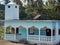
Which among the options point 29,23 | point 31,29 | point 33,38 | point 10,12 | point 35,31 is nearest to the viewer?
point 33,38

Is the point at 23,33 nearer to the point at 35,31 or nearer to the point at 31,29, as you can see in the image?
the point at 31,29

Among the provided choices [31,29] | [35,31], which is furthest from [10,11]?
[35,31]

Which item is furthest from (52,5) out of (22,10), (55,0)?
(22,10)

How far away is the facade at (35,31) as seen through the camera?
90.2 ft

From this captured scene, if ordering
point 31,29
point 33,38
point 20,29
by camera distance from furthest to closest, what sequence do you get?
point 20,29
point 31,29
point 33,38

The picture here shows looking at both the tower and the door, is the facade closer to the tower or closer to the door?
the door

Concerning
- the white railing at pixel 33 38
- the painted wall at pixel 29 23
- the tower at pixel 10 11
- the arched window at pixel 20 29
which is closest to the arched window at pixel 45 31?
the painted wall at pixel 29 23

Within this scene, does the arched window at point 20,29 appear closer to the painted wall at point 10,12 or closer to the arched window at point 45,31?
the painted wall at point 10,12

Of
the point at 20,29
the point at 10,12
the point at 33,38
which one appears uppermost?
the point at 10,12

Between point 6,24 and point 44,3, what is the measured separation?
16443 millimetres

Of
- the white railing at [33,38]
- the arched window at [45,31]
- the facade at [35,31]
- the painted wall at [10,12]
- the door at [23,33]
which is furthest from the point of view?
the painted wall at [10,12]

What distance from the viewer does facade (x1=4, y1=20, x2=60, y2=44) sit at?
27.5 metres

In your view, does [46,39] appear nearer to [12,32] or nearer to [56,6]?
[12,32]

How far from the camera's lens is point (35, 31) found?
30.6 m
